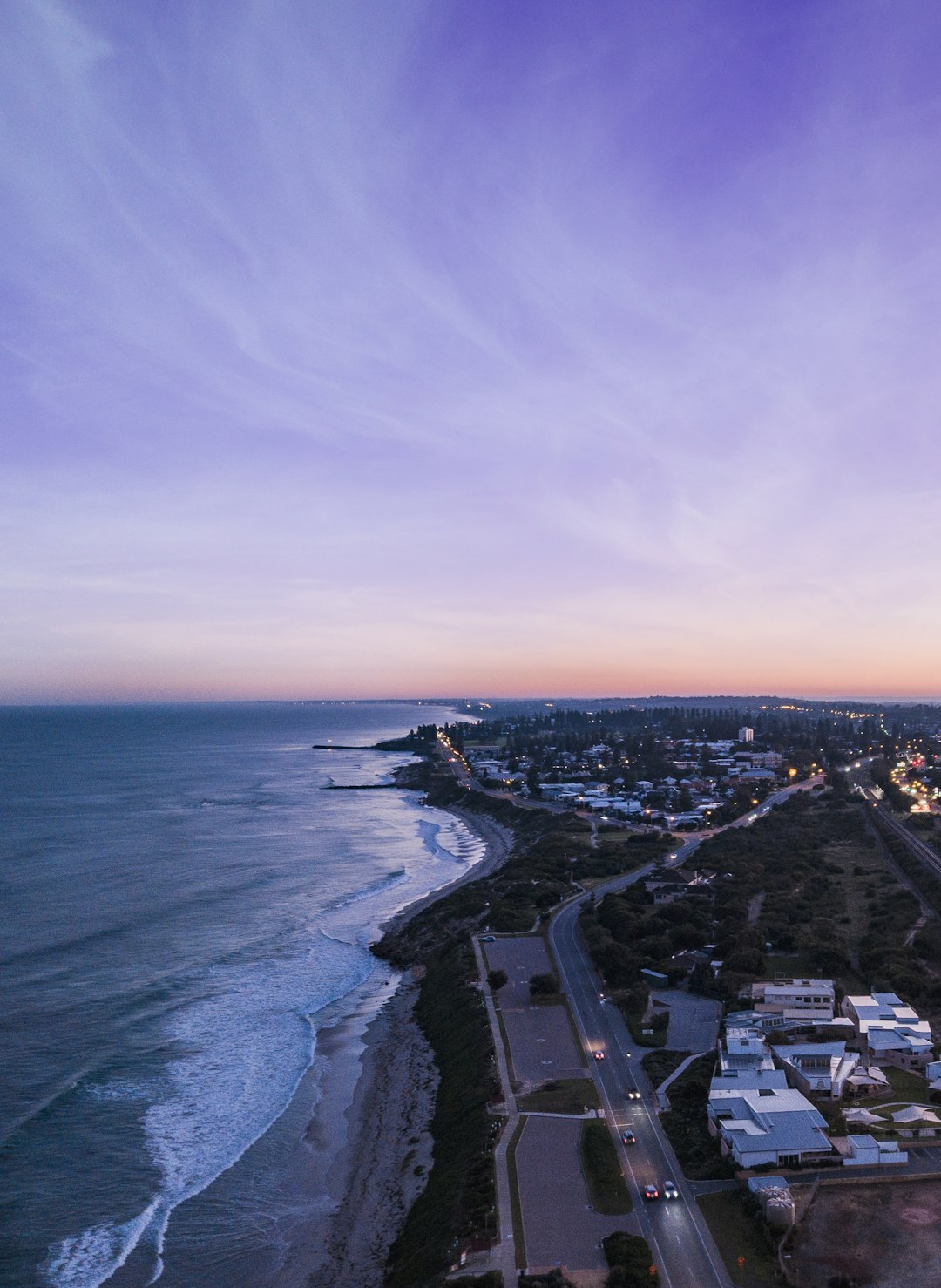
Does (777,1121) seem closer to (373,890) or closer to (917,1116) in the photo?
(917,1116)

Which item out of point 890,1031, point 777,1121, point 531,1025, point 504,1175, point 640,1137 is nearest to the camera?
point 504,1175

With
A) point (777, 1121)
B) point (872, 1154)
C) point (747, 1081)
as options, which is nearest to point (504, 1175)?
point (777, 1121)

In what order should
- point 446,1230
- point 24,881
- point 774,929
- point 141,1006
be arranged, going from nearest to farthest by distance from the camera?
1. point 446,1230
2. point 141,1006
3. point 774,929
4. point 24,881

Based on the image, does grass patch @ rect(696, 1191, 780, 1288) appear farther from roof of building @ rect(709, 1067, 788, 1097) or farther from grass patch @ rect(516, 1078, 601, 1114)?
grass patch @ rect(516, 1078, 601, 1114)

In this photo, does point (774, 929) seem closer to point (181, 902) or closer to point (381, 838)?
point (181, 902)

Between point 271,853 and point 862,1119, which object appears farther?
point 271,853

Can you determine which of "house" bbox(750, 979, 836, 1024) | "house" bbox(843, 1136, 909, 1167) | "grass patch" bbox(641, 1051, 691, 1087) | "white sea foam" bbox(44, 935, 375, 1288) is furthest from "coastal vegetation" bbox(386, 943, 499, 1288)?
"house" bbox(750, 979, 836, 1024)

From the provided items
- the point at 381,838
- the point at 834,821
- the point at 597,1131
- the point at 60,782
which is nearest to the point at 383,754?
the point at 60,782

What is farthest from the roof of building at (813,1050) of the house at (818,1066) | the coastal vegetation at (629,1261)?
the coastal vegetation at (629,1261)
